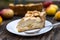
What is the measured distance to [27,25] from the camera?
0.95 metres

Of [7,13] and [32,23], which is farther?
[7,13]

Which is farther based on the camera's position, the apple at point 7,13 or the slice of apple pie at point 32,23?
the apple at point 7,13

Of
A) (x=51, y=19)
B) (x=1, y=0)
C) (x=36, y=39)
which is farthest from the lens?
(x=1, y=0)

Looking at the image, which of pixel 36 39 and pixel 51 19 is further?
pixel 51 19

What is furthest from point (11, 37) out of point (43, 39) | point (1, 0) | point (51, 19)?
point (1, 0)

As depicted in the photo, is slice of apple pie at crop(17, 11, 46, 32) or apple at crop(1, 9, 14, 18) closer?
slice of apple pie at crop(17, 11, 46, 32)

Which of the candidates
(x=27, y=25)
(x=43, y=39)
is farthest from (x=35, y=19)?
(x=43, y=39)

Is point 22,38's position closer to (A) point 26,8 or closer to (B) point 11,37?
(B) point 11,37

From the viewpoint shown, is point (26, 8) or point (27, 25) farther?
point (26, 8)

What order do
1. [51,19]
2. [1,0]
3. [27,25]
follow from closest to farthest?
[27,25] → [51,19] → [1,0]

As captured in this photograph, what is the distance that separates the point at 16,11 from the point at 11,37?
0.45m

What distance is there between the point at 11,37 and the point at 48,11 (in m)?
0.51

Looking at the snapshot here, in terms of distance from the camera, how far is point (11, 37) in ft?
2.83

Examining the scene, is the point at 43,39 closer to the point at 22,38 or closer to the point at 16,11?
the point at 22,38
